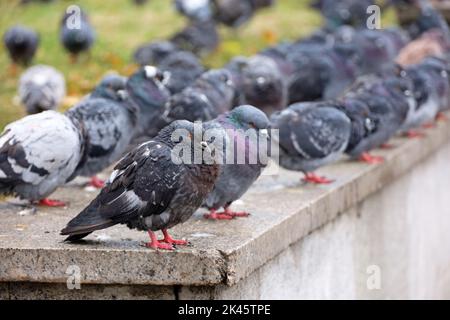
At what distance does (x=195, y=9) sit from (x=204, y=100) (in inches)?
383

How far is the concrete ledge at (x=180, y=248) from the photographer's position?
5227 millimetres

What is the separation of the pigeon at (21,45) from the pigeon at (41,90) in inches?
98.8

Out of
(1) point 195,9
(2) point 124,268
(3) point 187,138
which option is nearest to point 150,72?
(3) point 187,138

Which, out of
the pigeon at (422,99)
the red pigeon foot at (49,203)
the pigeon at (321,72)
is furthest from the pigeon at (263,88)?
the red pigeon foot at (49,203)

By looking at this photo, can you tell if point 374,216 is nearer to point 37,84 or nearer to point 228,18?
point 37,84

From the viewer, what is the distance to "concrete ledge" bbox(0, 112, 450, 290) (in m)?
5.23

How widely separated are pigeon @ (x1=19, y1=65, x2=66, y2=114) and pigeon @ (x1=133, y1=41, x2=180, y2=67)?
4.73ft

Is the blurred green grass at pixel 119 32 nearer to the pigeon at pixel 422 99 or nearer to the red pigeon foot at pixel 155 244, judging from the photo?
the pigeon at pixel 422 99

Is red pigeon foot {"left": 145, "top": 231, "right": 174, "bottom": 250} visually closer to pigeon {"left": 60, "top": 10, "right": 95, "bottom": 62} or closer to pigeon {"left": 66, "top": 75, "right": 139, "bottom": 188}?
pigeon {"left": 66, "top": 75, "right": 139, "bottom": 188}

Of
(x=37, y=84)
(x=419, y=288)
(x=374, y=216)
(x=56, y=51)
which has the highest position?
(x=56, y=51)

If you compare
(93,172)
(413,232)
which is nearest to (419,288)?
(413,232)

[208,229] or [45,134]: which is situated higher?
[45,134]
